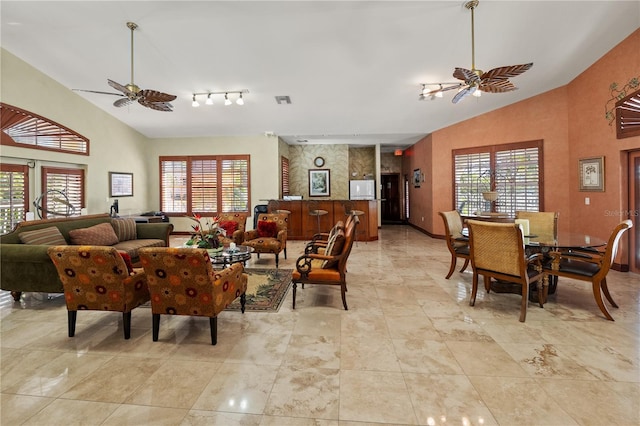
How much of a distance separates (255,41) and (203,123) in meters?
3.88

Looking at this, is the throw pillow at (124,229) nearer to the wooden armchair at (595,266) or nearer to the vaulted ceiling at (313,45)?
the vaulted ceiling at (313,45)

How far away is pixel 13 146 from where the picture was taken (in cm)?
488

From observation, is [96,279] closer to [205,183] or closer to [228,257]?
[228,257]

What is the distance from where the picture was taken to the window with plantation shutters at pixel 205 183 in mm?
8391

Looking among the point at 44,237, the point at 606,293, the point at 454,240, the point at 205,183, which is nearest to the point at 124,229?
the point at 44,237

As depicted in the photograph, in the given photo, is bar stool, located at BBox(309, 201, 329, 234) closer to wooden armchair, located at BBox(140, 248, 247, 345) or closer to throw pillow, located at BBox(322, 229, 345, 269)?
throw pillow, located at BBox(322, 229, 345, 269)

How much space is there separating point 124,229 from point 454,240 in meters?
5.48

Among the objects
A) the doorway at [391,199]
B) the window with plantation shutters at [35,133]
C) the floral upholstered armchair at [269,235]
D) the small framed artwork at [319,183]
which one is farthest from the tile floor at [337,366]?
the doorway at [391,199]

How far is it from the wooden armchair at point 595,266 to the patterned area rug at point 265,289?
3060 mm

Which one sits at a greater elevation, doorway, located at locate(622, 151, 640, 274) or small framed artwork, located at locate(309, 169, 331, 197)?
small framed artwork, located at locate(309, 169, 331, 197)

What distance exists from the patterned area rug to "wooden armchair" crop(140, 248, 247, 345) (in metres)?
0.78

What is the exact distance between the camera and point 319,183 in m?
10.2

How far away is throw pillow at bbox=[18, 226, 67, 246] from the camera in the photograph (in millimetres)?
3513

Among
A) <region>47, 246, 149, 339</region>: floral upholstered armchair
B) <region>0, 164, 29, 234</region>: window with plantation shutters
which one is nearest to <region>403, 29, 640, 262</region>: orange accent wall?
<region>47, 246, 149, 339</region>: floral upholstered armchair
